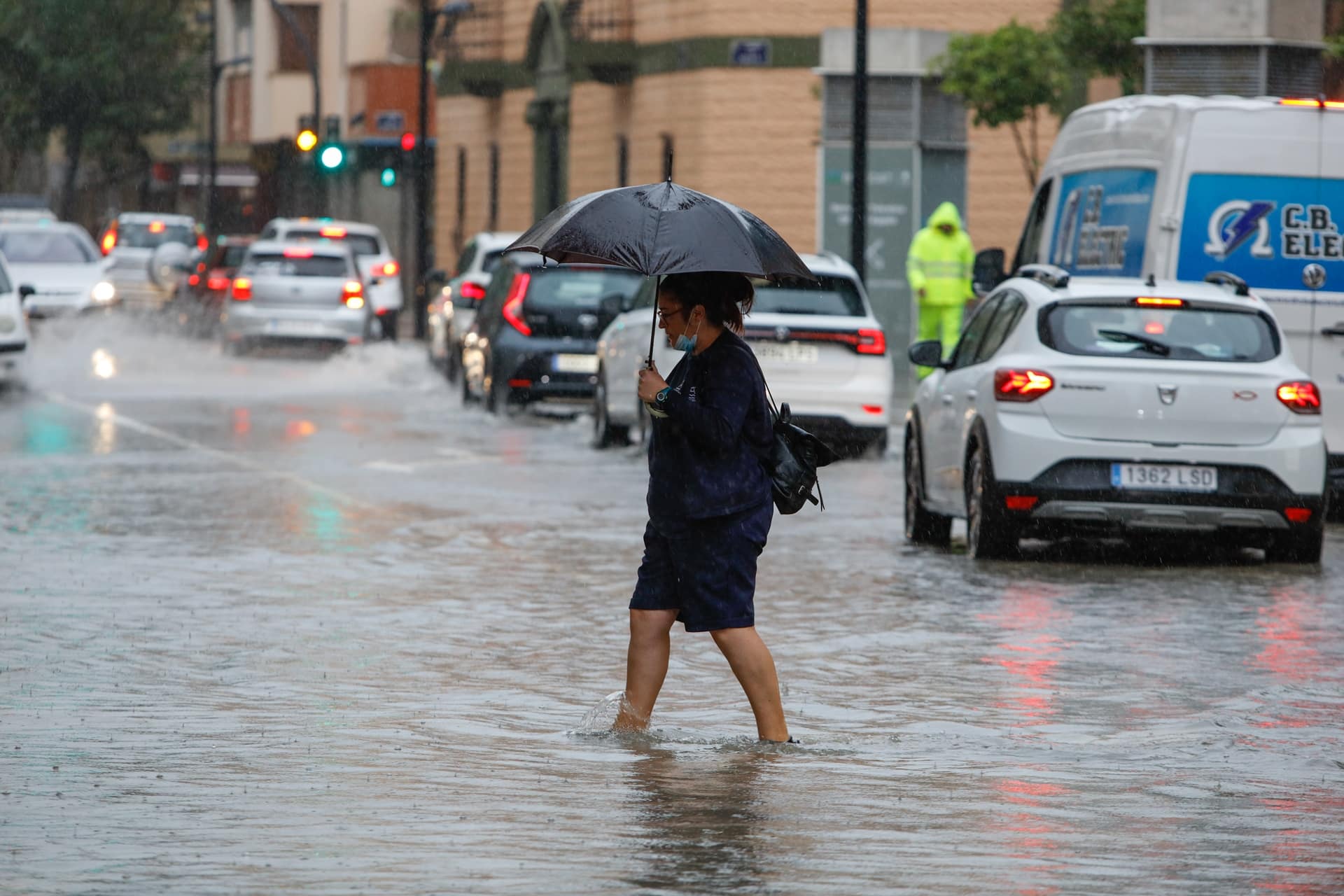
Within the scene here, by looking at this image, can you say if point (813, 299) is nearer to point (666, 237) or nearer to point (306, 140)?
point (666, 237)

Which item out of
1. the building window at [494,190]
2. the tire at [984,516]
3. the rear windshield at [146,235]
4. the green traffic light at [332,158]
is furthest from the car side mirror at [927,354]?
the rear windshield at [146,235]

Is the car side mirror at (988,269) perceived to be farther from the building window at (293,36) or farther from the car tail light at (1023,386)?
the building window at (293,36)

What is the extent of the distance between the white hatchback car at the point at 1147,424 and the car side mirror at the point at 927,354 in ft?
2.15

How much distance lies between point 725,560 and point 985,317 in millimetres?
7643

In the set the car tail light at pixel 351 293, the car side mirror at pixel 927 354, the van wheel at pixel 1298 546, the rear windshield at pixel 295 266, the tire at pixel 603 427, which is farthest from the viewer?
the rear windshield at pixel 295 266

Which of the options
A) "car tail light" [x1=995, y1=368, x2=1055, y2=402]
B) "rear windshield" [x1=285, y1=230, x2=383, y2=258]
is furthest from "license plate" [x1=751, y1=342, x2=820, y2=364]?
"rear windshield" [x1=285, y1=230, x2=383, y2=258]

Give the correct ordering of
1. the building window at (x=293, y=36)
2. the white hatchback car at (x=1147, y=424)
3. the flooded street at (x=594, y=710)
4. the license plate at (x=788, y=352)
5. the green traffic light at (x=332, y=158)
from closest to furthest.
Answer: the flooded street at (x=594, y=710)
the white hatchback car at (x=1147, y=424)
the license plate at (x=788, y=352)
the green traffic light at (x=332, y=158)
the building window at (x=293, y=36)

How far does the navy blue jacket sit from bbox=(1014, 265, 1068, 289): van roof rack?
656 cm

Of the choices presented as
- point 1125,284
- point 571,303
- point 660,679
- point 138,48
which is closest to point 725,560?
point 660,679

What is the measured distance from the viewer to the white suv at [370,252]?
41719 mm

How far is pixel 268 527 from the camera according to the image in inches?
600

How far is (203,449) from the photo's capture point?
21.4 m

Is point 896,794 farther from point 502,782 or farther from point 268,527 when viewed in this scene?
point 268,527

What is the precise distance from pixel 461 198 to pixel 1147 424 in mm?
40932
